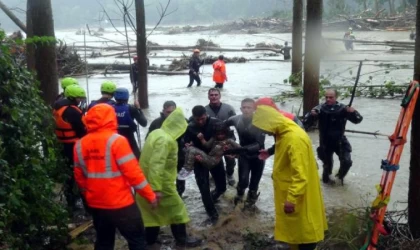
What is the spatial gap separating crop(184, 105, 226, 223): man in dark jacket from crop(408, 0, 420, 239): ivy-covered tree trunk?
239cm

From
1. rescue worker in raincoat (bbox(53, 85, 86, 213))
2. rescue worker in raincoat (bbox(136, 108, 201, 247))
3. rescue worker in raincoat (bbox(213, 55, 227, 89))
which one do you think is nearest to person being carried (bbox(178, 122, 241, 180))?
rescue worker in raincoat (bbox(136, 108, 201, 247))

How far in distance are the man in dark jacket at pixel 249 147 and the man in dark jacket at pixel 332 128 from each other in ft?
4.05

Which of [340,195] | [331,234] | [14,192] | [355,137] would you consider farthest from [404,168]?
[14,192]

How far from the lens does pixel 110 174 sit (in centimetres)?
470

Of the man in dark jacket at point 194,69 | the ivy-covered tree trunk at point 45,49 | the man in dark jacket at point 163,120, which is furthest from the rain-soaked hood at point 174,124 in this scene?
the man in dark jacket at point 194,69

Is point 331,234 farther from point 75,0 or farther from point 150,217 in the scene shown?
point 75,0

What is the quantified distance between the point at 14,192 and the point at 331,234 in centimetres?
330

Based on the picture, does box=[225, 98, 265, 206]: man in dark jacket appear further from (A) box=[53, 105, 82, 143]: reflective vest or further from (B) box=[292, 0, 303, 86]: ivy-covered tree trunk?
(B) box=[292, 0, 303, 86]: ivy-covered tree trunk

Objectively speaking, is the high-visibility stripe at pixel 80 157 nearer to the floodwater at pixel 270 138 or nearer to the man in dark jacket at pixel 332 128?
the floodwater at pixel 270 138

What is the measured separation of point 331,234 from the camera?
580 cm

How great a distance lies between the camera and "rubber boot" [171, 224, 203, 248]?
605 centimetres

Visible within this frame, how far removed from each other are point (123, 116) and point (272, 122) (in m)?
3.10

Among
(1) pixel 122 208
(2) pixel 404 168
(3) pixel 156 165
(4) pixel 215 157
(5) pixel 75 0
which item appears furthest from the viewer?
(5) pixel 75 0

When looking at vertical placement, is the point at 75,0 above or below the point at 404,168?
above
